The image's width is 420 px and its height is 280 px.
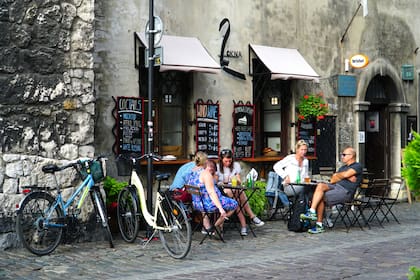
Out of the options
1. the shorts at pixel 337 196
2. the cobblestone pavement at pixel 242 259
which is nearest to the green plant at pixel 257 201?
the cobblestone pavement at pixel 242 259

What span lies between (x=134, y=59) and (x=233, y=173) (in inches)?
95.8

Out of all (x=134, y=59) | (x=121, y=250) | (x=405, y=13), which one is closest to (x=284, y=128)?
(x=134, y=59)

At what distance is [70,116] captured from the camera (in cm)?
891

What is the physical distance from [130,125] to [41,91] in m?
2.25

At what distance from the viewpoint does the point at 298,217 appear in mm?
10203

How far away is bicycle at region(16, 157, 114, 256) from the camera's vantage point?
8.03m

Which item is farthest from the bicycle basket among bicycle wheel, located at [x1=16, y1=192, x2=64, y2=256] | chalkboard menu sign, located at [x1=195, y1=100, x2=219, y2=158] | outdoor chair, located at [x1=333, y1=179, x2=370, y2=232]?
outdoor chair, located at [x1=333, y1=179, x2=370, y2=232]

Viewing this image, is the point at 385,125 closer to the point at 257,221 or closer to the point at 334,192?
the point at 334,192

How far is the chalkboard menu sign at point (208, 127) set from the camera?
1162cm

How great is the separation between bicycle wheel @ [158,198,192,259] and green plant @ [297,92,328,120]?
567cm

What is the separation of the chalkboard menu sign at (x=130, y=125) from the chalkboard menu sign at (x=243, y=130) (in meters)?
2.02

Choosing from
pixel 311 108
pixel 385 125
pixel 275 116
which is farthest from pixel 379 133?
pixel 275 116

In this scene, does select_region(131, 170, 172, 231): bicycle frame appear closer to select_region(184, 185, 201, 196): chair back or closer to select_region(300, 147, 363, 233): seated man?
select_region(184, 185, 201, 196): chair back

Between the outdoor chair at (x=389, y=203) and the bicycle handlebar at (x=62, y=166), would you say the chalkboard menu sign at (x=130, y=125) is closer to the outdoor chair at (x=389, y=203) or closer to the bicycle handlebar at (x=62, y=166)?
the bicycle handlebar at (x=62, y=166)
